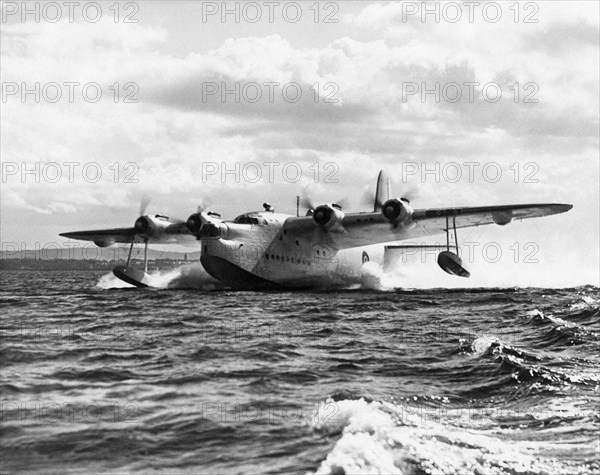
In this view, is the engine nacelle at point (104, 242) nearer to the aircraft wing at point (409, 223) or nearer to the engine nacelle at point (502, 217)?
the aircraft wing at point (409, 223)

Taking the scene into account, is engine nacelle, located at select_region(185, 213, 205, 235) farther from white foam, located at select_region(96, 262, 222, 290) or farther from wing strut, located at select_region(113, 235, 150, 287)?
white foam, located at select_region(96, 262, 222, 290)

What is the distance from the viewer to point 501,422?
8.36 metres

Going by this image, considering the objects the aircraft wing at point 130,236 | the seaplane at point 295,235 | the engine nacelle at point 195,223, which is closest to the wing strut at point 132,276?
the seaplane at point 295,235

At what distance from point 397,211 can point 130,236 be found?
52.0 feet

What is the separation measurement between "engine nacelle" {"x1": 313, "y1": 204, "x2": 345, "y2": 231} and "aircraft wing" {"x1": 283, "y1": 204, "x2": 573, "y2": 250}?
0.33m

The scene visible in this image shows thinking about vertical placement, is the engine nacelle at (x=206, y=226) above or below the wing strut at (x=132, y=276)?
above

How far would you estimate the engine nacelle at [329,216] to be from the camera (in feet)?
112

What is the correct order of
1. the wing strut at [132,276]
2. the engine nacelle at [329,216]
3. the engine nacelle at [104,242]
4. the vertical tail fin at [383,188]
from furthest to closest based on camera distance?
the vertical tail fin at [383,188] → the engine nacelle at [104,242] → the wing strut at [132,276] → the engine nacelle at [329,216]

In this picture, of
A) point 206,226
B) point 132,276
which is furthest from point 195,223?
point 132,276

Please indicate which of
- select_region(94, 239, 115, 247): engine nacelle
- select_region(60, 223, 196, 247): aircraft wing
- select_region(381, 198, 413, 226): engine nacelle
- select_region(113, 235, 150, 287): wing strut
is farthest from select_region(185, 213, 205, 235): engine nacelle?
select_region(94, 239, 115, 247): engine nacelle

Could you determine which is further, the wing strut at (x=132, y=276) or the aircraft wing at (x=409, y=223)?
the wing strut at (x=132, y=276)

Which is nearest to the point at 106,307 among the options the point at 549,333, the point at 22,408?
the point at 549,333

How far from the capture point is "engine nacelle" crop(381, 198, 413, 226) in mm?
32156

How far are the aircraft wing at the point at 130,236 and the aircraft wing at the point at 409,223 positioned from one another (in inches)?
206
